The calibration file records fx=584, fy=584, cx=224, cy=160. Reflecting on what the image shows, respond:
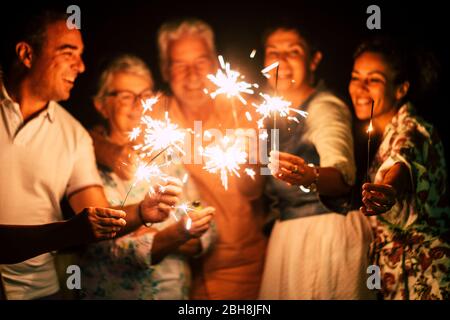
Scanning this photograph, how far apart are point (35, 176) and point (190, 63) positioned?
4.13 ft

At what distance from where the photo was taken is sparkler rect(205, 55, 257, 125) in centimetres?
381

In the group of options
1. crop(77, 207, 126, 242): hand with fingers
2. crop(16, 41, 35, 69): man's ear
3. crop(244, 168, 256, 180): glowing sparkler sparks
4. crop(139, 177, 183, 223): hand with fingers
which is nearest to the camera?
crop(77, 207, 126, 242): hand with fingers

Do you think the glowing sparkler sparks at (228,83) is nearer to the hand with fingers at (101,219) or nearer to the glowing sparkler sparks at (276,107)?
the glowing sparkler sparks at (276,107)

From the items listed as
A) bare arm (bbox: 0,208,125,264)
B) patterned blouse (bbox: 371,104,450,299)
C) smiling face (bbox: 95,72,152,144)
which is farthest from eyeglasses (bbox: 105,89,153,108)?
patterned blouse (bbox: 371,104,450,299)

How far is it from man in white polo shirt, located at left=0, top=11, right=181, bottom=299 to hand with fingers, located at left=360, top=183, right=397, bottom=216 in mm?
1440

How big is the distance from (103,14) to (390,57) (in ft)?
6.41

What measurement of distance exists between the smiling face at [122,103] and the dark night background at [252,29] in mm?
115

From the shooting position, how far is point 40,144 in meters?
3.76

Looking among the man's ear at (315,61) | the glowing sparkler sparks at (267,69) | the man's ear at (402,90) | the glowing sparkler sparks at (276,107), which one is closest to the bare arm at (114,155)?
the glowing sparkler sparks at (276,107)

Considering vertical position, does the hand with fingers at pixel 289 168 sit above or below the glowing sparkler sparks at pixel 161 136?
below

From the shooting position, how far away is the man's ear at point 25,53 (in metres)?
3.78

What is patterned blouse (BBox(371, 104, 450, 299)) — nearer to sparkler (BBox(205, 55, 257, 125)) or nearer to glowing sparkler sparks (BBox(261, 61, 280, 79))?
glowing sparkler sparks (BBox(261, 61, 280, 79))

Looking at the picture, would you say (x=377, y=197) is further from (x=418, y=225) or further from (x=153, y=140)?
(x=153, y=140)
